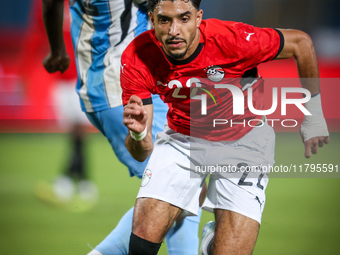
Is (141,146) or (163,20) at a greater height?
(163,20)

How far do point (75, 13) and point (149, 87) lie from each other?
2.97 ft

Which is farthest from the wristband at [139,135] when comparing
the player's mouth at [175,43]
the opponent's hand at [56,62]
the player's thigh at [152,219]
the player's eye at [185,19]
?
the opponent's hand at [56,62]

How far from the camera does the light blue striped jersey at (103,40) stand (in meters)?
2.16

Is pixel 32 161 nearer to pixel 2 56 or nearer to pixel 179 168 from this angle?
pixel 2 56

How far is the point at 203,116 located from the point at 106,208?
4.62 ft

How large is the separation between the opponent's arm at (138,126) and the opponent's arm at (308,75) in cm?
65

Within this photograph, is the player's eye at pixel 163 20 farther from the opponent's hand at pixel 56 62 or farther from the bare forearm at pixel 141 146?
the opponent's hand at pixel 56 62

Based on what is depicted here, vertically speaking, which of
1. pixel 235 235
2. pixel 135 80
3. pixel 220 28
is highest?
pixel 220 28

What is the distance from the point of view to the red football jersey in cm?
160

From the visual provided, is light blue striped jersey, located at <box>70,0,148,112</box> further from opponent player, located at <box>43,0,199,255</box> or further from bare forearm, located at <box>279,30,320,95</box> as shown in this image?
bare forearm, located at <box>279,30,320,95</box>

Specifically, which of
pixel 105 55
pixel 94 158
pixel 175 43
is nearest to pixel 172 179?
pixel 175 43

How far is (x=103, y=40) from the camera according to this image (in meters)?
2.24

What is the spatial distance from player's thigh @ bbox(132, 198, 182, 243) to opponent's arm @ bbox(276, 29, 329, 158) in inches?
27.8

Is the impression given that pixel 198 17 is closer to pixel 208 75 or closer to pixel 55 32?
pixel 208 75
